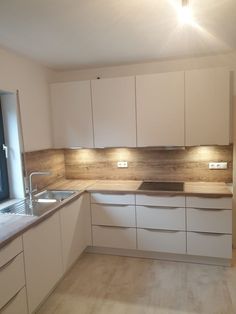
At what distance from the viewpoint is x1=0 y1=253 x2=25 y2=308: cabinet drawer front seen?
164 cm

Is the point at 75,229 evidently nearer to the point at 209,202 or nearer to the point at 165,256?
the point at 165,256

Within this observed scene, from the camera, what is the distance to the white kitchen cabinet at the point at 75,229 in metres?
2.51

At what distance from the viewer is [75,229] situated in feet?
9.02

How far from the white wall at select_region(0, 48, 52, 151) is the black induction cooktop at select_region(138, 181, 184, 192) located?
4.38ft

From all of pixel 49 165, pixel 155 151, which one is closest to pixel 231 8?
pixel 155 151

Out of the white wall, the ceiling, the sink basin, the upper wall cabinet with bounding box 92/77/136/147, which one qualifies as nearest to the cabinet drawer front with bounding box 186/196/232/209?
the upper wall cabinet with bounding box 92/77/136/147

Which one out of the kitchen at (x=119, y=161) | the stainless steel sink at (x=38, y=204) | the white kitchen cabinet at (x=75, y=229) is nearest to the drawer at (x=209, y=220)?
the kitchen at (x=119, y=161)

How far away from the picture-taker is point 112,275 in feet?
8.50

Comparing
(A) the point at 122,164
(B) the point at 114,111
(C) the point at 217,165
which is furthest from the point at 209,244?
(B) the point at 114,111

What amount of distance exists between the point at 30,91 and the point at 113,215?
68.2 inches

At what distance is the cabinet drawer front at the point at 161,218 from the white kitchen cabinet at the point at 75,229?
0.65 metres

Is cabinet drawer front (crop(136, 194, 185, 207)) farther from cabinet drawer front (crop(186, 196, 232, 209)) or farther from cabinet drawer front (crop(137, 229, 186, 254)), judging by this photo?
cabinet drawer front (crop(137, 229, 186, 254))

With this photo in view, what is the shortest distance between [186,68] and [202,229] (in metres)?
1.88

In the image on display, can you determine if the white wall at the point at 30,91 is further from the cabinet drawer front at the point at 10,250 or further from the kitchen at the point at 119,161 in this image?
the cabinet drawer front at the point at 10,250
